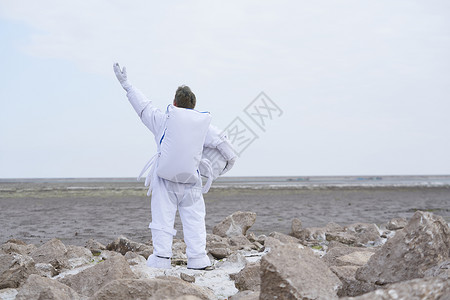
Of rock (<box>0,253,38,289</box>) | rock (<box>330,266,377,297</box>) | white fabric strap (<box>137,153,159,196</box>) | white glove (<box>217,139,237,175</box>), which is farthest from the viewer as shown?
white glove (<box>217,139,237,175</box>)

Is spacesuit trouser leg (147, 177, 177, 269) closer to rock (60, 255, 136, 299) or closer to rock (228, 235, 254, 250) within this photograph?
rock (60, 255, 136, 299)

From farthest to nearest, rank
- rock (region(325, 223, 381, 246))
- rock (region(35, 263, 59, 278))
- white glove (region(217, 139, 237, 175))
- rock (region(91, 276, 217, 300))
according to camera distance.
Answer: rock (region(325, 223, 381, 246))
white glove (region(217, 139, 237, 175))
rock (region(35, 263, 59, 278))
rock (region(91, 276, 217, 300))

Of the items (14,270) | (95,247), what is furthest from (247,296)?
(95,247)

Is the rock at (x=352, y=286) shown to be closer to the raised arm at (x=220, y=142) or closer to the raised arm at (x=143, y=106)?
the raised arm at (x=220, y=142)

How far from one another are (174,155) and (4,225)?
8716 mm

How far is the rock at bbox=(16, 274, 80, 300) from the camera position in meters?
3.31

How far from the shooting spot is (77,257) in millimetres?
5684

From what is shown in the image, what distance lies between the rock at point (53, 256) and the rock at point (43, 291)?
1.66 meters

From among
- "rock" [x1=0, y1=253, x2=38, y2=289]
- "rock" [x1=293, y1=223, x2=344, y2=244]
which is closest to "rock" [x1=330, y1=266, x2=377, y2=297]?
"rock" [x1=0, y1=253, x2=38, y2=289]

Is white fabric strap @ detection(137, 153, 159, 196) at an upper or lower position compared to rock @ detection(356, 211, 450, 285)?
upper

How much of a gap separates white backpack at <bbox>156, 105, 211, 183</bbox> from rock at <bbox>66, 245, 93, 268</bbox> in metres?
1.48

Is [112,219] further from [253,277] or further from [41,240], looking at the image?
[253,277]

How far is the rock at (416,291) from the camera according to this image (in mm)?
2287

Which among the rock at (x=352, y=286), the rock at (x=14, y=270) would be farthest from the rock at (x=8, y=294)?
the rock at (x=352, y=286)
